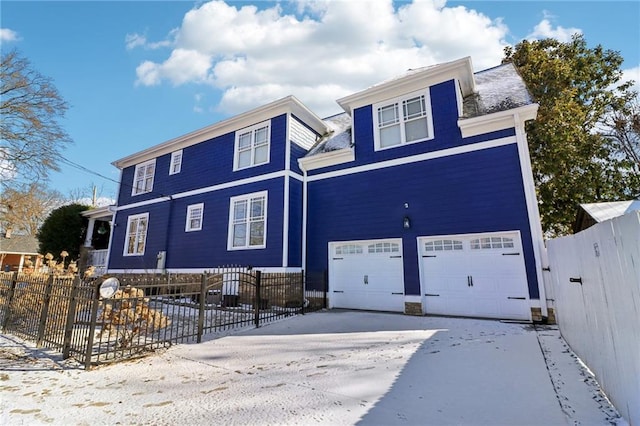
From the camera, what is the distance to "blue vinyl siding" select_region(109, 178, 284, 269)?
10.5 meters

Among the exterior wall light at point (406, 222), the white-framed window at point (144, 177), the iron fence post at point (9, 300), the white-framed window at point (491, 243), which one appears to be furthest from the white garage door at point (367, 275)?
the white-framed window at point (144, 177)

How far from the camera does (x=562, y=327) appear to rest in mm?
5250

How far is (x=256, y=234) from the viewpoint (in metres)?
11.0

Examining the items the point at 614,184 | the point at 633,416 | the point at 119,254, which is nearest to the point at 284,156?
the point at 633,416

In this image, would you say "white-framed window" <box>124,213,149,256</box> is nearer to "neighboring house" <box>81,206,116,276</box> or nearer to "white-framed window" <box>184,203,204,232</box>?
"neighboring house" <box>81,206,116,276</box>

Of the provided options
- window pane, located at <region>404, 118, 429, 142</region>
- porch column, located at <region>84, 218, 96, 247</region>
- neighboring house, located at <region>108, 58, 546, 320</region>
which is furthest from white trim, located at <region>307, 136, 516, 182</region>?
porch column, located at <region>84, 218, 96, 247</region>

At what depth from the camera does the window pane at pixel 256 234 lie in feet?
35.5

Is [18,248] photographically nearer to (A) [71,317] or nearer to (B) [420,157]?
(A) [71,317]

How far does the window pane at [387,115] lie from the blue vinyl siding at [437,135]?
0.32m

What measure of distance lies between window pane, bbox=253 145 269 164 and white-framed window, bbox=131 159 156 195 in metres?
7.32

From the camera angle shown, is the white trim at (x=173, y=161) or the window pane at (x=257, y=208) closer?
the window pane at (x=257, y=208)

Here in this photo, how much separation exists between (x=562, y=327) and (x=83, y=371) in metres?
7.90

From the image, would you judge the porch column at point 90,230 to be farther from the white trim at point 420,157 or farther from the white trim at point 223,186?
the white trim at point 420,157

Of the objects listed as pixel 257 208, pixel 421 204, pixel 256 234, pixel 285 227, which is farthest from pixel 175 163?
pixel 421 204
